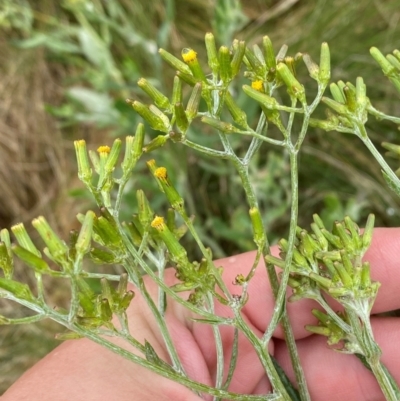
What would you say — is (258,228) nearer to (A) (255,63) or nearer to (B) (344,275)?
(B) (344,275)

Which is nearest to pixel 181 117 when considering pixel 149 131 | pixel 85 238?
pixel 85 238

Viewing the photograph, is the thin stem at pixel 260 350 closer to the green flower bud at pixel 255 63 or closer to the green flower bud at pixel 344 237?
the green flower bud at pixel 344 237

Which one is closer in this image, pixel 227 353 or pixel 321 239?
pixel 321 239

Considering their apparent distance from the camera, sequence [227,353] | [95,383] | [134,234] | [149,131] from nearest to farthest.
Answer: [134,234], [95,383], [227,353], [149,131]

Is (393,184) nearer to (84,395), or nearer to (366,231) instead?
(366,231)

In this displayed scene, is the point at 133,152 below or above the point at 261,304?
above

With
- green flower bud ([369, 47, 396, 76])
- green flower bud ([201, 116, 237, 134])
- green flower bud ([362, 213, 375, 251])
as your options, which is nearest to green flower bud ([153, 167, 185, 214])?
green flower bud ([201, 116, 237, 134])
